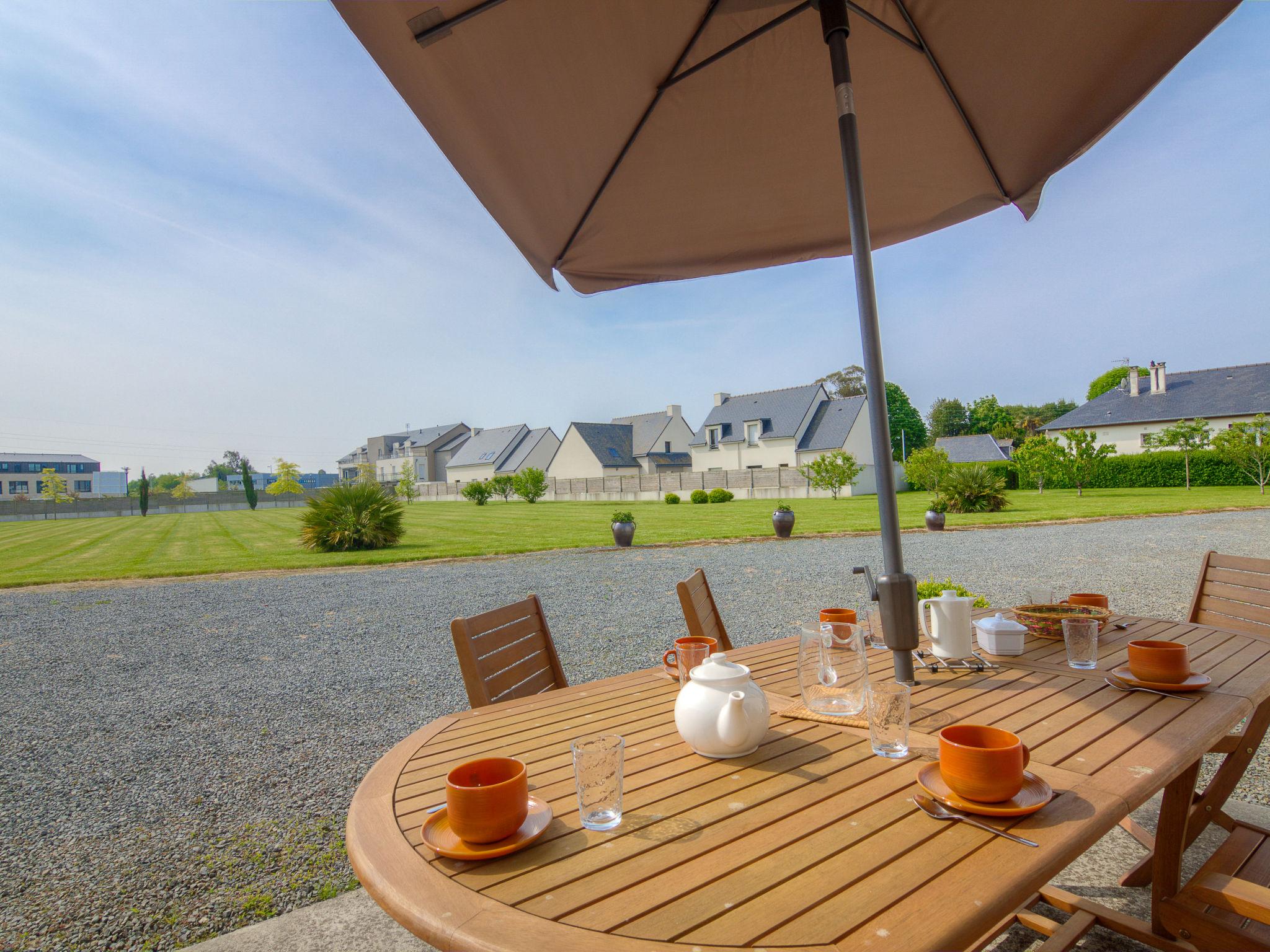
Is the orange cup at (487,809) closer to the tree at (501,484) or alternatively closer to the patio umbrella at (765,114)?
the patio umbrella at (765,114)

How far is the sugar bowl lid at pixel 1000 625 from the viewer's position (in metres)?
1.99

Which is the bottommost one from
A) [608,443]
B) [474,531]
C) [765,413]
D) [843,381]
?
[474,531]

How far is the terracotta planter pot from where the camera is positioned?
46.1 feet

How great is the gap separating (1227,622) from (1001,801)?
270 cm

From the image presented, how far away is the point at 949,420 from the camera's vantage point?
71438mm

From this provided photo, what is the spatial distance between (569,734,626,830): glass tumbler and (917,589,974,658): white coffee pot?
127 centimetres

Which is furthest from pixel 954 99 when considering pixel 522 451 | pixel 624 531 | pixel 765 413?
pixel 522 451

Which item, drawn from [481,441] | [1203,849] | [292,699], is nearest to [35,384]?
[481,441]

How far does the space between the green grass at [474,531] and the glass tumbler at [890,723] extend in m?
12.6

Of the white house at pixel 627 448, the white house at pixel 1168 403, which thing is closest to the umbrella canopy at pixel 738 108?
the white house at pixel 1168 403

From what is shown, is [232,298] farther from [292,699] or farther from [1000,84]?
[1000,84]

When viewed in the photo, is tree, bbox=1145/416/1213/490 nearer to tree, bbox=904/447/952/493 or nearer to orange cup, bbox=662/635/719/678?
tree, bbox=904/447/952/493

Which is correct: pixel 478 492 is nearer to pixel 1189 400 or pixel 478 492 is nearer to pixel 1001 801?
pixel 1001 801

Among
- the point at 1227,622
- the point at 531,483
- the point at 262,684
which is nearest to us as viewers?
the point at 1227,622
